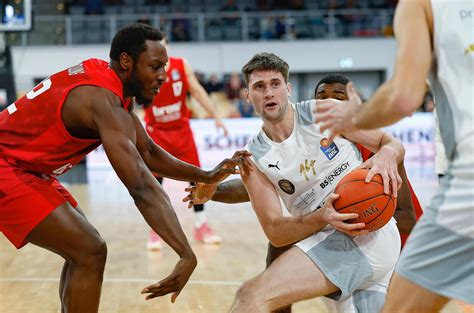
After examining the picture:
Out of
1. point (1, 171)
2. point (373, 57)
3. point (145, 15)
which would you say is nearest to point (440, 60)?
point (1, 171)

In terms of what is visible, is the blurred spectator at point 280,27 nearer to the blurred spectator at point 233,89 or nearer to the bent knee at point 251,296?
the blurred spectator at point 233,89

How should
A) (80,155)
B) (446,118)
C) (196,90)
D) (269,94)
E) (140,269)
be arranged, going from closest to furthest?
(446,118) < (80,155) < (269,94) < (140,269) < (196,90)

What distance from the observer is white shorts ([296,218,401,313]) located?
3.62 m

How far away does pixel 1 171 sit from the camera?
3.70m

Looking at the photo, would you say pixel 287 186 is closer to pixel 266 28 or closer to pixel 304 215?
pixel 304 215

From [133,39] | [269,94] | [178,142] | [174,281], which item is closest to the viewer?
[174,281]

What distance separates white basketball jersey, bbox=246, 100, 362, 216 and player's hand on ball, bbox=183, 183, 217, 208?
45 centimetres

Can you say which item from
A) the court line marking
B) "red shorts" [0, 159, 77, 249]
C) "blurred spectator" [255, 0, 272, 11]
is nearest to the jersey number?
"red shorts" [0, 159, 77, 249]

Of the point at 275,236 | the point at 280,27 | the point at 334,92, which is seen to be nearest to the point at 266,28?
the point at 280,27

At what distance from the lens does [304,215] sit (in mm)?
3775

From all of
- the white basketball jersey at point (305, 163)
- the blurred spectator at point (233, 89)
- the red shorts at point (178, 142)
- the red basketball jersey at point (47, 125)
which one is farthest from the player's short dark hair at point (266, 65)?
the blurred spectator at point (233, 89)

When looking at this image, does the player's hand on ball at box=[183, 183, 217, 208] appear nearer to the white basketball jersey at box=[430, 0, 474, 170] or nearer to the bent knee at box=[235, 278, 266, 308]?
the bent knee at box=[235, 278, 266, 308]

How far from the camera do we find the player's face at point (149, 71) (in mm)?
3738

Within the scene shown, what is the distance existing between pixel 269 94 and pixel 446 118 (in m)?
1.59
